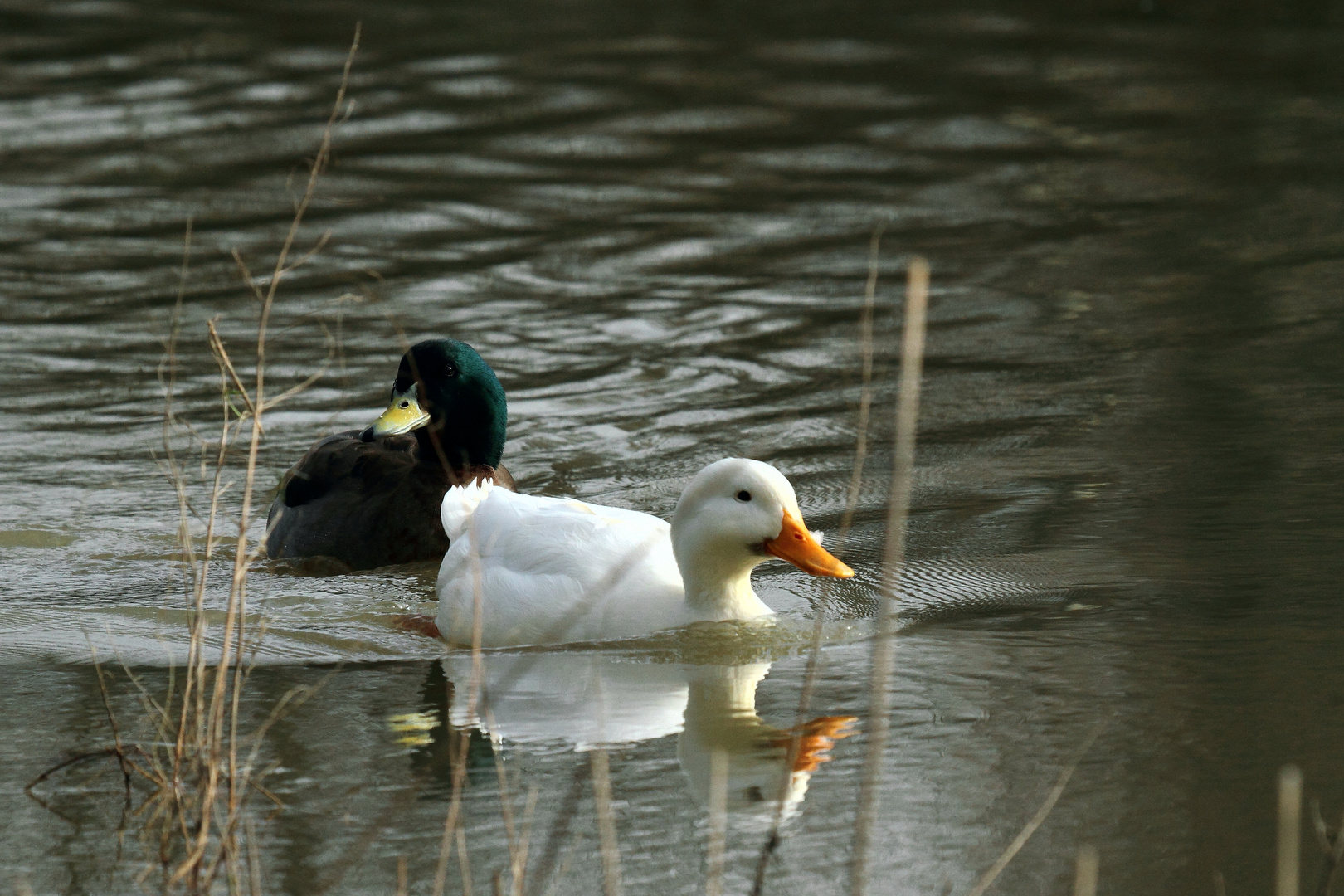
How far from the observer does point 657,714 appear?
19.4 feet

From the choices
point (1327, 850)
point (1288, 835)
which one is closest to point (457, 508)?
point (1327, 850)

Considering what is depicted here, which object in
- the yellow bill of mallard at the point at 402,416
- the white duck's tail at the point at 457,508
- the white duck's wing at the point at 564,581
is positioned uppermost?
the yellow bill of mallard at the point at 402,416

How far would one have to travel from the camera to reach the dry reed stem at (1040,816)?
13.8 ft

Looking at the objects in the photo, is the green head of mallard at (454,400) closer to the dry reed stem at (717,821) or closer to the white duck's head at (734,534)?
the white duck's head at (734,534)

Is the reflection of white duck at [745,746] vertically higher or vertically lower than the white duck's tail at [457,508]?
lower

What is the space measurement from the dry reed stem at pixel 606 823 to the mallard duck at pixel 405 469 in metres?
3.21

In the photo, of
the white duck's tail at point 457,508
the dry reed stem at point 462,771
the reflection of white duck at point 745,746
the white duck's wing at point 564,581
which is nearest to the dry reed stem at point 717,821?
the reflection of white duck at point 745,746

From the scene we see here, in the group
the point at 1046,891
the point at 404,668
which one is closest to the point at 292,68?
the point at 404,668

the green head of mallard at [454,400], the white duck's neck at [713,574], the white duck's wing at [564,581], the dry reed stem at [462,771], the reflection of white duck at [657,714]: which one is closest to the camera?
the dry reed stem at [462,771]

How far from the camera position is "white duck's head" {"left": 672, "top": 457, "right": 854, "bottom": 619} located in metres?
6.45

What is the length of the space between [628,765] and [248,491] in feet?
4.83

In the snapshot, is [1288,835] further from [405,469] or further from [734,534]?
[405,469]

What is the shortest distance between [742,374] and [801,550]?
178 inches

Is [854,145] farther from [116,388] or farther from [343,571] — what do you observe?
[343,571]
